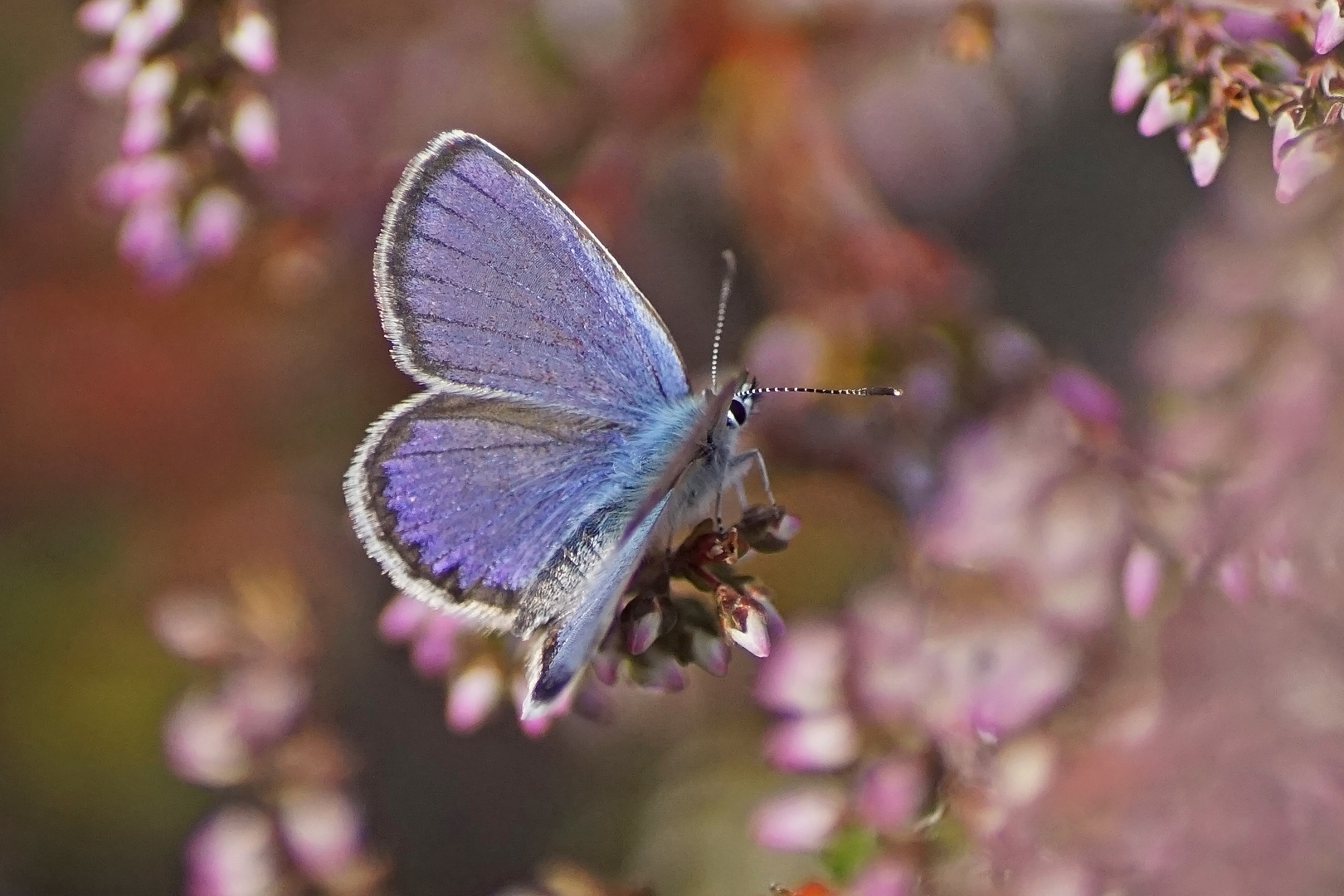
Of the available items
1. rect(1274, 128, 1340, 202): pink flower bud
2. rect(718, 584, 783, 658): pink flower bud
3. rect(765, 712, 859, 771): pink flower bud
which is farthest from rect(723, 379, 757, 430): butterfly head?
rect(1274, 128, 1340, 202): pink flower bud

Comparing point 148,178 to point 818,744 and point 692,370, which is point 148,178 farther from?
point 818,744

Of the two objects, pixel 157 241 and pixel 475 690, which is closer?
pixel 475 690

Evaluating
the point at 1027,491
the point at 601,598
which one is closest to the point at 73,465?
the point at 601,598

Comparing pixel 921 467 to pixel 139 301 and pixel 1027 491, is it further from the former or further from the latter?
pixel 139 301

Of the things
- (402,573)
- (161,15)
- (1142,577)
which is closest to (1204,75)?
(1142,577)

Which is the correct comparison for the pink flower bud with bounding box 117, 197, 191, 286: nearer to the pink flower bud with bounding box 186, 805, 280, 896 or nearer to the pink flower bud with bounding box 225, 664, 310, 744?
the pink flower bud with bounding box 225, 664, 310, 744

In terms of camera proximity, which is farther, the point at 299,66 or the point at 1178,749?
the point at 299,66

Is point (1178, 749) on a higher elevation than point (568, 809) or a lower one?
higher

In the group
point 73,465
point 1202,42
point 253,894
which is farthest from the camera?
point 73,465
